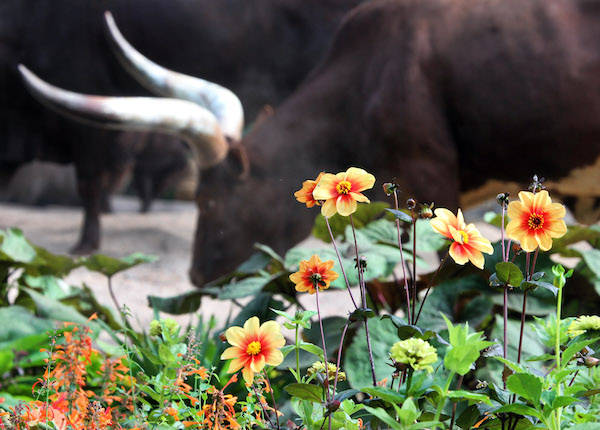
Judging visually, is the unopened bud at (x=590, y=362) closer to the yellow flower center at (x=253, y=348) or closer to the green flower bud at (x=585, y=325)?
the green flower bud at (x=585, y=325)

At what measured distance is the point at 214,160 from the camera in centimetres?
248

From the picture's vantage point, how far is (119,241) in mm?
4707

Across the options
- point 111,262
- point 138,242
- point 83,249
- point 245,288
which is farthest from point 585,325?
point 138,242

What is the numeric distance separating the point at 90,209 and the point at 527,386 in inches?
160

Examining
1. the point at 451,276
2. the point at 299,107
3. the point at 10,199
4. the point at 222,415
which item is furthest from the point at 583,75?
the point at 10,199

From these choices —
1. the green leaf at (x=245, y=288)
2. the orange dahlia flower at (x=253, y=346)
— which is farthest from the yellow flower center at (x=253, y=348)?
the green leaf at (x=245, y=288)

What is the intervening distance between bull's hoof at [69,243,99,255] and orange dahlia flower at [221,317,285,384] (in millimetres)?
3806

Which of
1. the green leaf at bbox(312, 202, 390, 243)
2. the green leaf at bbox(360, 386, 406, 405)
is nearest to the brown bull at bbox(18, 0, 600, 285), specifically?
the green leaf at bbox(312, 202, 390, 243)

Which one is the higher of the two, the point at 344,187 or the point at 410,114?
the point at 344,187

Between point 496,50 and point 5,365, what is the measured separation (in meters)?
1.54

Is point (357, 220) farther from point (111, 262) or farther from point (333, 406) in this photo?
point (333, 406)

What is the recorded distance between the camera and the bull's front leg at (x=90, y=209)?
4367 millimetres

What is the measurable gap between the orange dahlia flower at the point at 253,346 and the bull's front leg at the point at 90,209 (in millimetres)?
3885

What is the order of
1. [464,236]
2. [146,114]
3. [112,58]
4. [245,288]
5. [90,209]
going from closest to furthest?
[464,236] → [245,288] → [146,114] → [112,58] → [90,209]
